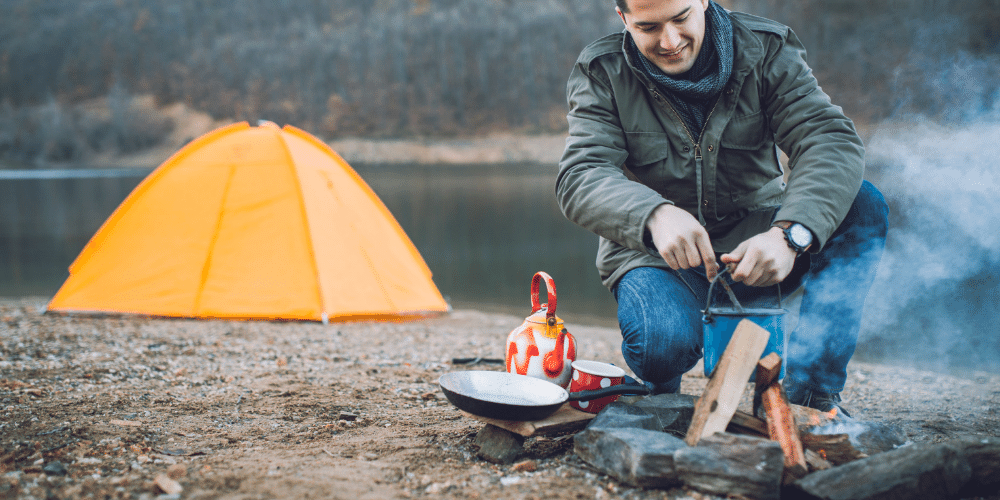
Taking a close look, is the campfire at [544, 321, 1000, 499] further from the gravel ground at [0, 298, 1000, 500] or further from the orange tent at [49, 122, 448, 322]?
the orange tent at [49, 122, 448, 322]

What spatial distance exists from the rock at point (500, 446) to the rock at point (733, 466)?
55 centimetres

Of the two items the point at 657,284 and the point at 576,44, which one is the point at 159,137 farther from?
the point at 657,284

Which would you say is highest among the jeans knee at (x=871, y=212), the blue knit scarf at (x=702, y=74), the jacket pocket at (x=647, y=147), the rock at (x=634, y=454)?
the blue knit scarf at (x=702, y=74)

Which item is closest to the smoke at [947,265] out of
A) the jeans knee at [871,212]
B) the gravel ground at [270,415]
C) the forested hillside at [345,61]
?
the gravel ground at [270,415]

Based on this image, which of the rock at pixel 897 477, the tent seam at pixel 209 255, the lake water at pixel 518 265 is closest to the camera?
the rock at pixel 897 477

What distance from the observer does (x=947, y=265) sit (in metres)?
5.53

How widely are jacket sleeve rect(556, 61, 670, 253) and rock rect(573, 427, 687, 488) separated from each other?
0.59 meters

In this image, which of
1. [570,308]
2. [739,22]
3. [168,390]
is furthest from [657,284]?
[570,308]

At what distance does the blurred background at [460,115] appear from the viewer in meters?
6.64

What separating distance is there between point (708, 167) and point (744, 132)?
18 cm

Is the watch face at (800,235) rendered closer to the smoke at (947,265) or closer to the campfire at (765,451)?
the campfire at (765,451)

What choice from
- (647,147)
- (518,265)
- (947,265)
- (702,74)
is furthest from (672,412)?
(518,265)

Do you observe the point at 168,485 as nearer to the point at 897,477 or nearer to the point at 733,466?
the point at 733,466

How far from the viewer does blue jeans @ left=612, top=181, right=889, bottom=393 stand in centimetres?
221
